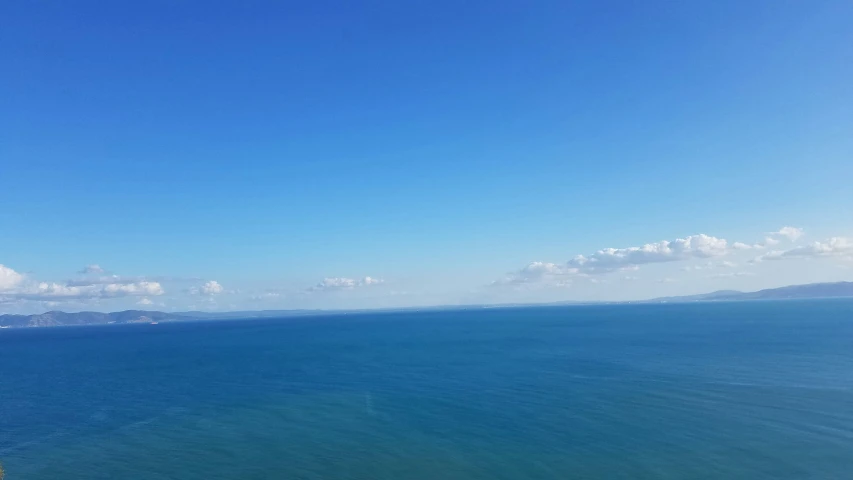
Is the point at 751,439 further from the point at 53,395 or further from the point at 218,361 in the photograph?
the point at 218,361

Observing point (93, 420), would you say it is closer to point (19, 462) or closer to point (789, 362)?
point (19, 462)

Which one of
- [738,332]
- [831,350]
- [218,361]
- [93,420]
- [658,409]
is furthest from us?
[738,332]

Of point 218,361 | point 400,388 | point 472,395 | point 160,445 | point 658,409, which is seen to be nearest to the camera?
point 160,445

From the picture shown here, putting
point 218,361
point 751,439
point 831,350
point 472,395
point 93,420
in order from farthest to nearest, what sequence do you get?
point 218,361, point 831,350, point 472,395, point 93,420, point 751,439

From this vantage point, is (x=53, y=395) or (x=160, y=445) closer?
(x=160, y=445)

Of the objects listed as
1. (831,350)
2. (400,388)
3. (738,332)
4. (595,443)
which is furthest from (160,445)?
(738,332)

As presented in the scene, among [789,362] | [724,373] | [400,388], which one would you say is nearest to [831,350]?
[789,362]
